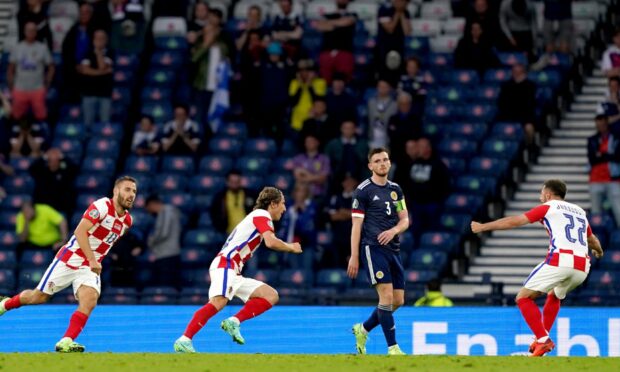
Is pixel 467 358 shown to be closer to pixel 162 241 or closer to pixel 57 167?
pixel 162 241

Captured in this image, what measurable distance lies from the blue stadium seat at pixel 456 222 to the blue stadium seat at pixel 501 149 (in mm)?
1389

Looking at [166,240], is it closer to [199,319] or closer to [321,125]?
[321,125]

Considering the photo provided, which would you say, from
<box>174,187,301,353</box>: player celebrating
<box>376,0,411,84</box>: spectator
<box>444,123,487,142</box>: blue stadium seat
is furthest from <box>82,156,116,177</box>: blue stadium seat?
<box>174,187,301,353</box>: player celebrating

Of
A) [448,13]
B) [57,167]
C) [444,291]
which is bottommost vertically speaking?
[444,291]

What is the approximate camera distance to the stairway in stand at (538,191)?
24.0m

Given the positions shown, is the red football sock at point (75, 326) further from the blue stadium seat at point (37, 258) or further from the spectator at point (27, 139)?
the spectator at point (27, 139)

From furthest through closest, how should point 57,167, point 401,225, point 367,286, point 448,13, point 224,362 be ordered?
1. point 448,13
2. point 57,167
3. point 367,286
4. point 401,225
5. point 224,362

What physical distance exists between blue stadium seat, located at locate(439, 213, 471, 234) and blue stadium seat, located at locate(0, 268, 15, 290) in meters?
5.95

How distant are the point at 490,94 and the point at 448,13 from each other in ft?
9.35

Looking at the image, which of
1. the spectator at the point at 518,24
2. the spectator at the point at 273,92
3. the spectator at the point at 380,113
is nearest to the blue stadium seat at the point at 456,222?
the spectator at the point at 380,113

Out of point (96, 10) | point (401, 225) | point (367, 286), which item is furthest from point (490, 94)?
point (401, 225)

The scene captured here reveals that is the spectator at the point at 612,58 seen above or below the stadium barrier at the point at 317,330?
above

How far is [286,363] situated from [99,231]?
2.81 meters

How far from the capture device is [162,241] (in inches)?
941
